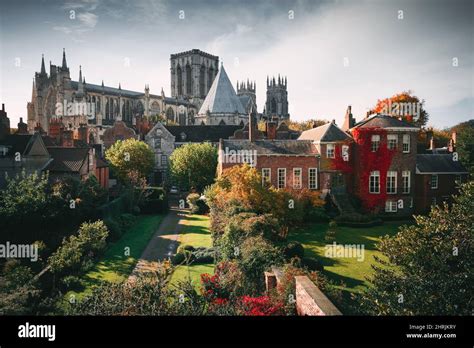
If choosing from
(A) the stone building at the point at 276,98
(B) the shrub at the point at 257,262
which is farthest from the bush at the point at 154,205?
A: (A) the stone building at the point at 276,98

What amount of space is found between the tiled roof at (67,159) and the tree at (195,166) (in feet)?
38.6

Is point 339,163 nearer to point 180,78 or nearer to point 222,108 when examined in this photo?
point 222,108

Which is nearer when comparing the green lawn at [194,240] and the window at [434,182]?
the green lawn at [194,240]

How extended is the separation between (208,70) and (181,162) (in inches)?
2808

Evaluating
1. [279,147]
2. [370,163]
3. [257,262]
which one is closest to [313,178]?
[279,147]

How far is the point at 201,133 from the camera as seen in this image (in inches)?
2221

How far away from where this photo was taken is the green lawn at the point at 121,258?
1881cm

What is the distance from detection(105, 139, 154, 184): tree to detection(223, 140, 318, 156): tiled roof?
12.8 metres

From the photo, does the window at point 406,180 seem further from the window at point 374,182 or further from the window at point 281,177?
the window at point 281,177

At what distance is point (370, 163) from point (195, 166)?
777 inches
